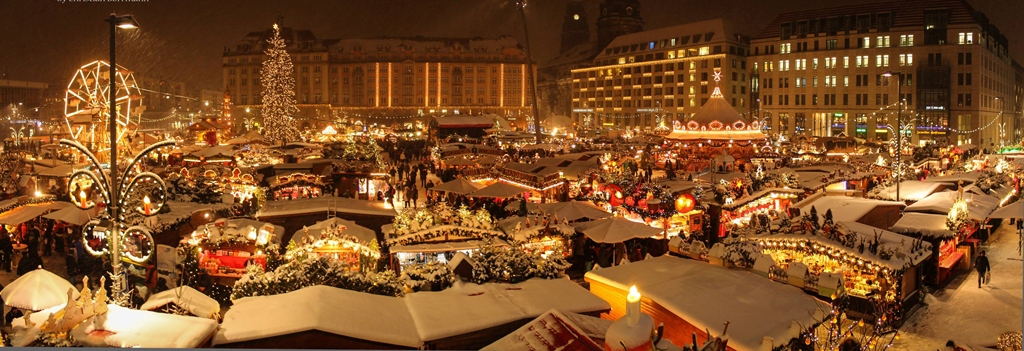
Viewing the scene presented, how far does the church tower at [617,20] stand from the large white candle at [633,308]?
90.0m

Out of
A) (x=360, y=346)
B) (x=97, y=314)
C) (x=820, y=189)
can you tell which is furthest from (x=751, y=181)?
(x=97, y=314)

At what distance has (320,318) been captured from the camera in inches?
231

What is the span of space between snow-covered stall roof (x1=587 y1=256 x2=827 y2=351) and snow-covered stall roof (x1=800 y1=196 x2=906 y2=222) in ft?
19.5

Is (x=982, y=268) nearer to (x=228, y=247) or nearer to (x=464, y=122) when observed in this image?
(x=228, y=247)

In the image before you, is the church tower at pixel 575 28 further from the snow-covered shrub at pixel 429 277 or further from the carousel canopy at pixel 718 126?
the snow-covered shrub at pixel 429 277

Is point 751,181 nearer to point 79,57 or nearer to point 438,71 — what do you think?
point 79,57

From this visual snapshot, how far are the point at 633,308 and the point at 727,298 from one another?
219 centimetres

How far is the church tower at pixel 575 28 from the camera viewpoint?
11345 centimetres

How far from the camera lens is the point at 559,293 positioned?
722 cm

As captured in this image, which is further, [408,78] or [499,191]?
[408,78]

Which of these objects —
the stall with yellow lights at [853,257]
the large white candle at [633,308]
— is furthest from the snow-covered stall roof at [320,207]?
the large white candle at [633,308]

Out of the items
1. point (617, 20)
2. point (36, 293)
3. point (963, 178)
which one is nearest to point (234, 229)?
point (36, 293)

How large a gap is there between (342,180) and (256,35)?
51345 millimetres

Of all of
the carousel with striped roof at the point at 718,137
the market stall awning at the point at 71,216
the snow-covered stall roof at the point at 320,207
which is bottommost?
the market stall awning at the point at 71,216
